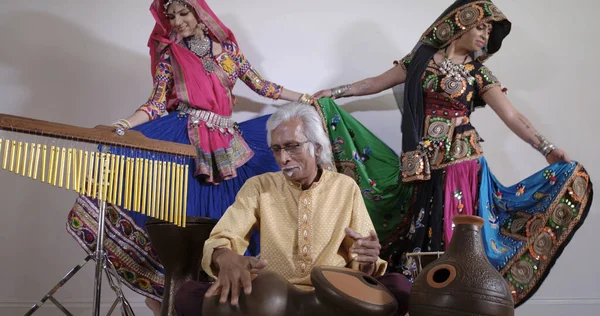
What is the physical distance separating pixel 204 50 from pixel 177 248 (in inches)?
46.4

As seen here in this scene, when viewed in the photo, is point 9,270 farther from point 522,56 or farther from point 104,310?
point 522,56

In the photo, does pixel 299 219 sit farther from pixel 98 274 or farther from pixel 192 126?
pixel 192 126

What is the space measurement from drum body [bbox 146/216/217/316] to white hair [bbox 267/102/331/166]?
0.60m

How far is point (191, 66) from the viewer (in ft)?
9.61

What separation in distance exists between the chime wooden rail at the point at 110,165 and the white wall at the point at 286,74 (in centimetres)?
116

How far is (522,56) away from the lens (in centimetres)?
390

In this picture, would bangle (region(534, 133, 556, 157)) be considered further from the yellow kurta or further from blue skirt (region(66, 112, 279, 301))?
blue skirt (region(66, 112, 279, 301))

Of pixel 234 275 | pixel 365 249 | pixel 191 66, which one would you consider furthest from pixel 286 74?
pixel 234 275

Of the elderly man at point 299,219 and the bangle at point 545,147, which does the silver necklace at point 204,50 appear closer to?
the elderly man at point 299,219

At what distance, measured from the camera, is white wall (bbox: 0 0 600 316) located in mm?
3367

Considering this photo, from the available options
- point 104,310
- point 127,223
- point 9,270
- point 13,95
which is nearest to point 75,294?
point 104,310

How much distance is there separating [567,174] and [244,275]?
1775 mm

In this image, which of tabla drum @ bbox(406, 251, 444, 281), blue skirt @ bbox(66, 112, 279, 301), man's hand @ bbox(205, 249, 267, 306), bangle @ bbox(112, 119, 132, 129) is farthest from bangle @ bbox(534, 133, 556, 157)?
bangle @ bbox(112, 119, 132, 129)

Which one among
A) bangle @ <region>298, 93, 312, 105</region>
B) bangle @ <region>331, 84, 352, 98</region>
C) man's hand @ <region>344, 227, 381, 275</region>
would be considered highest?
bangle @ <region>331, 84, 352, 98</region>
